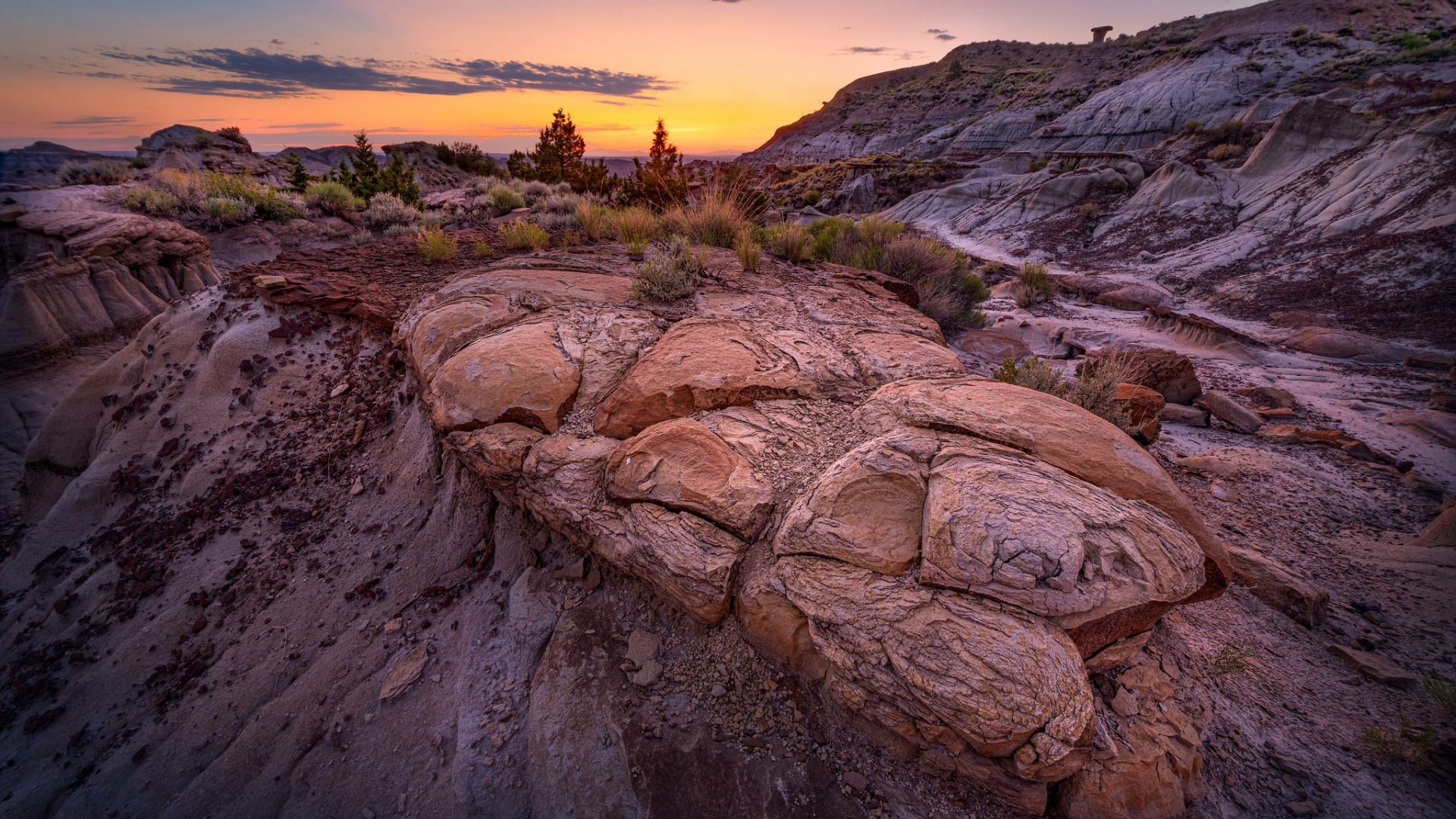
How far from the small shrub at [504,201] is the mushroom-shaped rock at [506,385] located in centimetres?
749

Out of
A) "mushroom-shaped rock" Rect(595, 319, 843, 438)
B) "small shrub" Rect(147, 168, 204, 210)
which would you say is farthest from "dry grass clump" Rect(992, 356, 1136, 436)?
"small shrub" Rect(147, 168, 204, 210)

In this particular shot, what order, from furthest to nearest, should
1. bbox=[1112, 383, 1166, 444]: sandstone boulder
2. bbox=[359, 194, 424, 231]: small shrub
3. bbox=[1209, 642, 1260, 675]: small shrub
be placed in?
bbox=[359, 194, 424, 231]: small shrub < bbox=[1112, 383, 1166, 444]: sandstone boulder < bbox=[1209, 642, 1260, 675]: small shrub

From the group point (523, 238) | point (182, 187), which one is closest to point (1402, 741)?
point (523, 238)

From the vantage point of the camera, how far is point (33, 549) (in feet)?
14.4

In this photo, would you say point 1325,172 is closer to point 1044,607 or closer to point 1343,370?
point 1343,370

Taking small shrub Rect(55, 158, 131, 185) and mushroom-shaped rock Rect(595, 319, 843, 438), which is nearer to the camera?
mushroom-shaped rock Rect(595, 319, 843, 438)

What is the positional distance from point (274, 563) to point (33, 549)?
111 inches

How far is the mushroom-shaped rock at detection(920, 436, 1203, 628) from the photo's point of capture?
219 centimetres

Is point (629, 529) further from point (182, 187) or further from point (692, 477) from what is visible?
point (182, 187)

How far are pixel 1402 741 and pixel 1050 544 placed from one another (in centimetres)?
229

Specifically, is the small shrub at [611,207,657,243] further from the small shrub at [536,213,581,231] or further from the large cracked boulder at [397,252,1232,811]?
the large cracked boulder at [397,252,1232,811]

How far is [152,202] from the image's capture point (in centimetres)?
1080

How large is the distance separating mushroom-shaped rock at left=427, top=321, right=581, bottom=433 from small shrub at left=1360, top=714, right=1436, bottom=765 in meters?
5.10

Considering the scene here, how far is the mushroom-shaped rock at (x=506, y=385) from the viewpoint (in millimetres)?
3615
